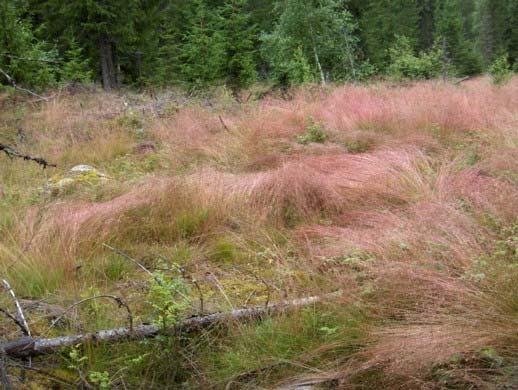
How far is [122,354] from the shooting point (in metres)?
2.39

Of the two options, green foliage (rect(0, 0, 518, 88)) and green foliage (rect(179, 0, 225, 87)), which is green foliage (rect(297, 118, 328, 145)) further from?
green foliage (rect(179, 0, 225, 87))

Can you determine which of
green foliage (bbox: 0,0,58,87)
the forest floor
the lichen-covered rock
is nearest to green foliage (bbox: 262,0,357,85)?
green foliage (bbox: 0,0,58,87)

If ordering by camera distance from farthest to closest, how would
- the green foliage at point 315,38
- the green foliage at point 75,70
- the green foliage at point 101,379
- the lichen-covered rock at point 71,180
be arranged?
the green foliage at point 75,70, the green foliage at point 315,38, the lichen-covered rock at point 71,180, the green foliage at point 101,379

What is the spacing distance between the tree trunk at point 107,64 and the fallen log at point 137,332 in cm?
1494

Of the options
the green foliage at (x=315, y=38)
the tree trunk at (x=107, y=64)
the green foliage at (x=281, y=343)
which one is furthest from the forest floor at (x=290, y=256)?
the tree trunk at (x=107, y=64)

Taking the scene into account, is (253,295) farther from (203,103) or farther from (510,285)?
(203,103)

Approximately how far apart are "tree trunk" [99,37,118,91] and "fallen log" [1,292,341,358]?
49.0 feet

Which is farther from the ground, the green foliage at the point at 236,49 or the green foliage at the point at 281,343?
the green foliage at the point at 236,49

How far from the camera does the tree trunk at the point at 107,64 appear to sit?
1634cm

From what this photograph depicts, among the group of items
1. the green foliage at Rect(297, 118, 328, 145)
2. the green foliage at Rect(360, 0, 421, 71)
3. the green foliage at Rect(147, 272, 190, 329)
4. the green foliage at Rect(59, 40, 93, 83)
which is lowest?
the green foliage at Rect(147, 272, 190, 329)

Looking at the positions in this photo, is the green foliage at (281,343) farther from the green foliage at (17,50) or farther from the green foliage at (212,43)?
the green foliage at (17,50)

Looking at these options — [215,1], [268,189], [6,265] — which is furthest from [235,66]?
[6,265]

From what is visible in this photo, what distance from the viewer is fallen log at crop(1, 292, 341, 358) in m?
2.29

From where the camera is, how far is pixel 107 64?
16609 millimetres
